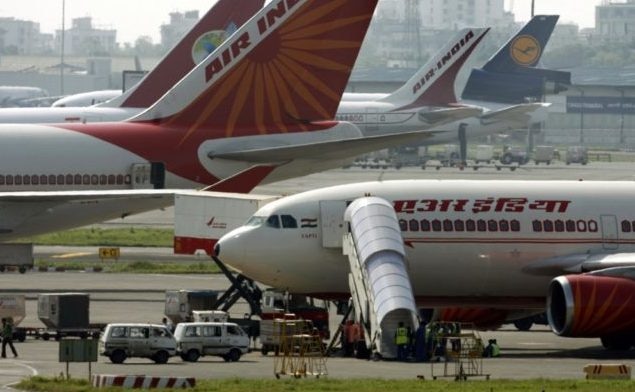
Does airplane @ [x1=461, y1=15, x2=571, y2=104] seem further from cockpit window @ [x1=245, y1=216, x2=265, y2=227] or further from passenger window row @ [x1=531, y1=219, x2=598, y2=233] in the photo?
cockpit window @ [x1=245, y1=216, x2=265, y2=227]

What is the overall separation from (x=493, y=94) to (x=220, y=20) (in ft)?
377

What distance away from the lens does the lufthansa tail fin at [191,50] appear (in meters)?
80.1

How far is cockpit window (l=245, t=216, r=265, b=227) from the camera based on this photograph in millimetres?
53438

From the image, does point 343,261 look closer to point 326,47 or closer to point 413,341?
point 413,341

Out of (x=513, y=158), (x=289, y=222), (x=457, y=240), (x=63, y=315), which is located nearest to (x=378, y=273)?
(x=457, y=240)

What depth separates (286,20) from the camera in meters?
67.5

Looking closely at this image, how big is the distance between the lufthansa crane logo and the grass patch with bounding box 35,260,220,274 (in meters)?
118

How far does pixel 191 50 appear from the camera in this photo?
82125 millimetres

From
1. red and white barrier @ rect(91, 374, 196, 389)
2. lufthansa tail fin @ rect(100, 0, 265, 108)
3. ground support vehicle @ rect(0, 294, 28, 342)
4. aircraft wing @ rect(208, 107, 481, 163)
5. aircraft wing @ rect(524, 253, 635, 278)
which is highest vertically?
lufthansa tail fin @ rect(100, 0, 265, 108)

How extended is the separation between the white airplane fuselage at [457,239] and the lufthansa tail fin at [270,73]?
1379 centimetres

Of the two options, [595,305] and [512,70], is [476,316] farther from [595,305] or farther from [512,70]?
[512,70]

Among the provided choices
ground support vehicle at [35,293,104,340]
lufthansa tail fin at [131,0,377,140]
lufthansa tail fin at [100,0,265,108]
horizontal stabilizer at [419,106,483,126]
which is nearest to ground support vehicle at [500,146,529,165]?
horizontal stabilizer at [419,106,483,126]

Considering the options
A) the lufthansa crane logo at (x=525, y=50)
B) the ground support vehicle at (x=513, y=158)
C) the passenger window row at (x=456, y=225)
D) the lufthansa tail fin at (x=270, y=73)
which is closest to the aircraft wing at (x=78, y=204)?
the lufthansa tail fin at (x=270, y=73)

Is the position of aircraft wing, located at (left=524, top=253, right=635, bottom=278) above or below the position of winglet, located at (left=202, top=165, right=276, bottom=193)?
below
